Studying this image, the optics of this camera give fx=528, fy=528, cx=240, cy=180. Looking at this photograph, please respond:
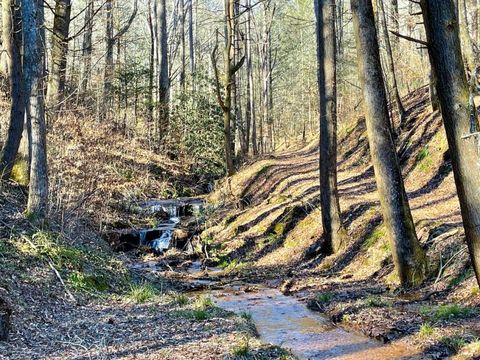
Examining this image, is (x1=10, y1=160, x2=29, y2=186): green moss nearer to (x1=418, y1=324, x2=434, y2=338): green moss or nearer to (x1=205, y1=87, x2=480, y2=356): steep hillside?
(x1=205, y1=87, x2=480, y2=356): steep hillside

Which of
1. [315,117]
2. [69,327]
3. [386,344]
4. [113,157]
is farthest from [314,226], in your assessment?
[315,117]

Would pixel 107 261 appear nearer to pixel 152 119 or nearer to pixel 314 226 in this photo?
pixel 314 226

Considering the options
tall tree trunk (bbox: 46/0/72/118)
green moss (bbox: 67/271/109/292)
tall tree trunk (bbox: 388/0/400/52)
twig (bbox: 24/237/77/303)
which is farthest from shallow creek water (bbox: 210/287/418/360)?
tall tree trunk (bbox: 388/0/400/52)

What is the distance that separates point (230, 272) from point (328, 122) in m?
4.49

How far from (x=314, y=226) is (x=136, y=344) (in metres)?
9.00

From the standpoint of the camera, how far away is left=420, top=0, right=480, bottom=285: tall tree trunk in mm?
5105

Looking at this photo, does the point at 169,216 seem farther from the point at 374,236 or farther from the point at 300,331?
the point at 300,331

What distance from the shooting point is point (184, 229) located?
1745cm

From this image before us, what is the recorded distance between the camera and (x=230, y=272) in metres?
13.4

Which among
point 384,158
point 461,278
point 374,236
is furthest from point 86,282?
point 374,236

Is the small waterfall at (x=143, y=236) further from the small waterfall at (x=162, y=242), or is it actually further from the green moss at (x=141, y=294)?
the green moss at (x=141, y=294)

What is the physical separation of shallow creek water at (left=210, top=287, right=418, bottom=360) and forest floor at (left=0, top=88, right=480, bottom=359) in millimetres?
262

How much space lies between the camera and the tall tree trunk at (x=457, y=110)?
16.8 feet

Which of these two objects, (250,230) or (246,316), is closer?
(246,316)
